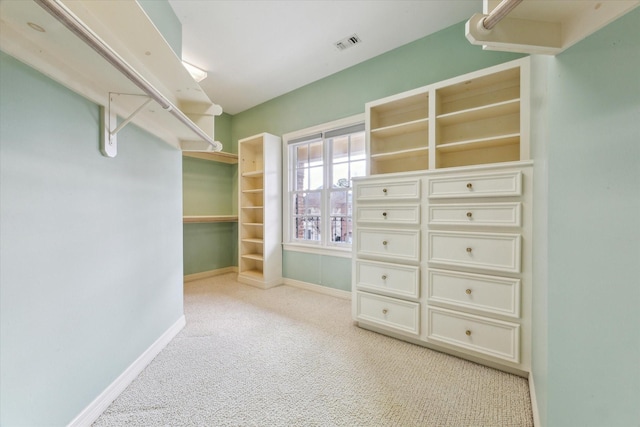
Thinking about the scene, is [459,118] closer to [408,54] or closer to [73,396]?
[408,54]

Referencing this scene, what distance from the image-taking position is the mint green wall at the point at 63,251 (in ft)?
2.82

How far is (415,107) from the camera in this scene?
7.89 feet

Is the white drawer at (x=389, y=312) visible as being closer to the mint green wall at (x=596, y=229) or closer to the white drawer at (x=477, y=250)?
the white drawer at (x=477, y=250)

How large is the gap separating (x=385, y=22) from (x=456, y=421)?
3026 mm

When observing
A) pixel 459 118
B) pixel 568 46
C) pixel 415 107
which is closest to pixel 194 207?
pixel 415 107

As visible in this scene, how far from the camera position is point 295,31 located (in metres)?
2.37

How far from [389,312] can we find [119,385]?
186cm

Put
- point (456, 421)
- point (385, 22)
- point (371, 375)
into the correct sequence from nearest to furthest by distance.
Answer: point (456, 421) < point (371, 375) < point (385, 22)

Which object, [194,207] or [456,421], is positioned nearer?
[456,421]

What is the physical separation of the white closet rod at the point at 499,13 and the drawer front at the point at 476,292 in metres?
1.47

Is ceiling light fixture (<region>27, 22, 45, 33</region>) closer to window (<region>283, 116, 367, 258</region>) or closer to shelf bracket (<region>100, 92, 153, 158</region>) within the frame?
shelf bracket (<region>100, 92, 153, 158</region>)

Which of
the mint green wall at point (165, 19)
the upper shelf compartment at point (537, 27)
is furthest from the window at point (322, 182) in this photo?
the upper shelf compartment at point (537, 27)

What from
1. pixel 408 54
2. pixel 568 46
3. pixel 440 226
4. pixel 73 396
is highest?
pixel 408 54

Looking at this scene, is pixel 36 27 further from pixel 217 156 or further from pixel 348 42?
pixel 217 156
